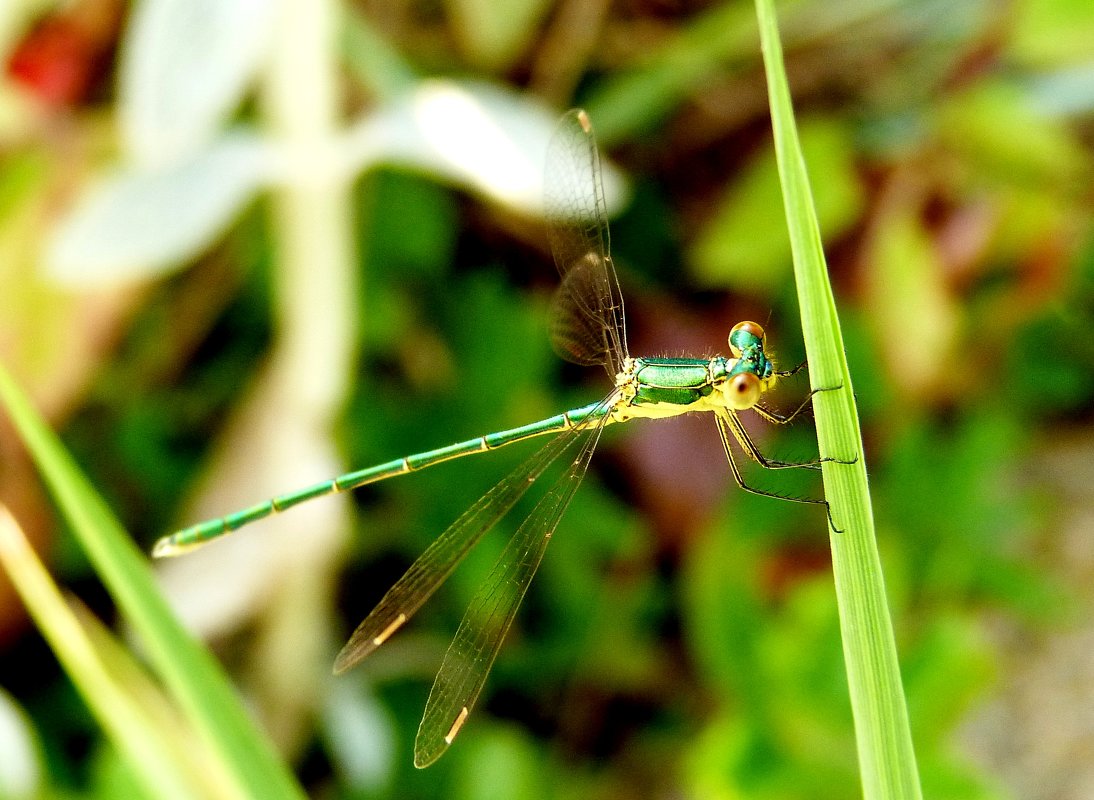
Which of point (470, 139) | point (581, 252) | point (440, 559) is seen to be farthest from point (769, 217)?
point (440, 559)

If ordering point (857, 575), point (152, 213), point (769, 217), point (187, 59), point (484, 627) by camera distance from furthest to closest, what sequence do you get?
1. point (769, 217)
2. point (152, 213)
3. point (187, 59)
4. point (484, 627)
5. point (857, 575)

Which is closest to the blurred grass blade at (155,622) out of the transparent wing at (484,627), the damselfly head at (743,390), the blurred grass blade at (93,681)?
the blurred grass blade at (93,681)

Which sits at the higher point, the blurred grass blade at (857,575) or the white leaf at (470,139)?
the white leaf at (470,139)

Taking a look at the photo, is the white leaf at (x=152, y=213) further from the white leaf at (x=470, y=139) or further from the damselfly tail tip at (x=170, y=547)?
the damselfly tail tip at (x=170, y=547)

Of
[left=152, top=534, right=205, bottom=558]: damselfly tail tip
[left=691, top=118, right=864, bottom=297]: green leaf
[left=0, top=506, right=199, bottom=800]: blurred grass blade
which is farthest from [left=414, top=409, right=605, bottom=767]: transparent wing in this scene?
[left=691, top=118, right=864, bottom=297]: green leaf

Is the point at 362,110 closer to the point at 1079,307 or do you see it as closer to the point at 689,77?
the point at 689,77

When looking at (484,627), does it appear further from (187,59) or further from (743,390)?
(187,59)
